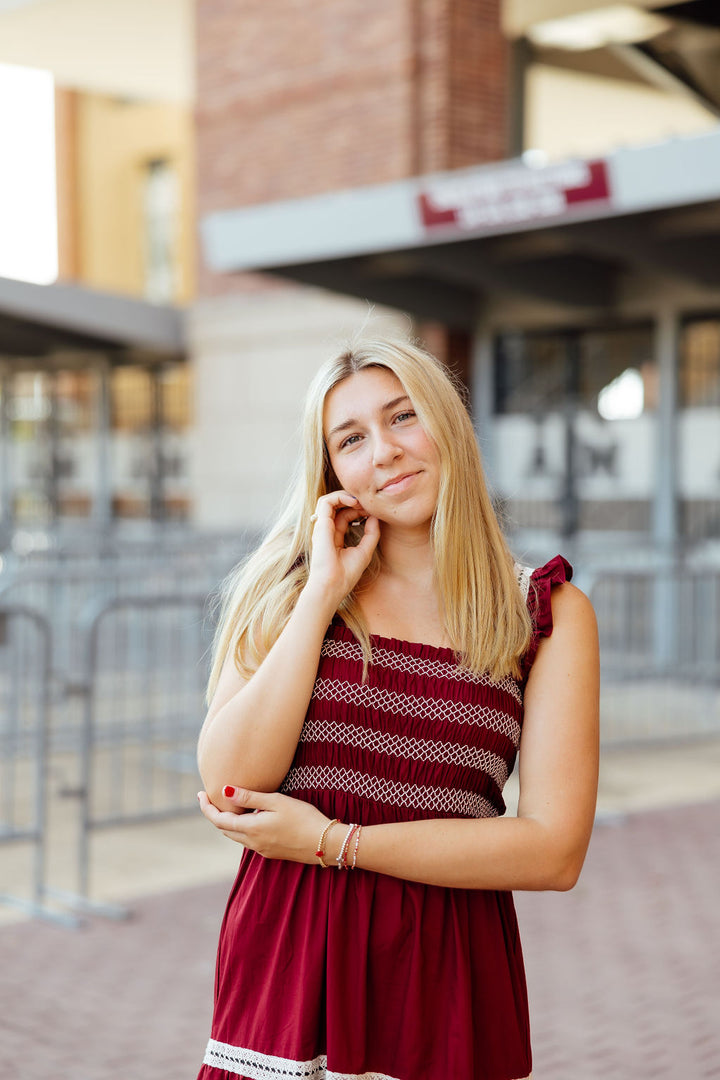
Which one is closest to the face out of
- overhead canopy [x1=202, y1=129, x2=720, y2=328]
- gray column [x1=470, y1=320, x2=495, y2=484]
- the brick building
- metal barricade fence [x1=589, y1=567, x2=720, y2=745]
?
metal barricade fence [x1=589, y1=567, x2=720, y2=745]

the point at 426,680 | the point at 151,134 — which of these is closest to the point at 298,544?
the point at 426,680

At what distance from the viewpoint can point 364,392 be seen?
219 centimetres

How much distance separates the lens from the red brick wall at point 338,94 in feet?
44.2

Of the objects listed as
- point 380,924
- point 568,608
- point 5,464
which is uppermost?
point 5,464

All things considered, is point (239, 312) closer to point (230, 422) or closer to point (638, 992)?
point (230, 422)

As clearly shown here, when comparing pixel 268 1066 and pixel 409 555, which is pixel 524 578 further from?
pixel 268 1066

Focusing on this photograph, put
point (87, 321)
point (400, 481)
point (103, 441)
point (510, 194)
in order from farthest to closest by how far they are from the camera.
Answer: point (103, 441) → point (87, 321) → point (510, 194) → point (400, 481)

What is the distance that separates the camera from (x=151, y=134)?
2705cm

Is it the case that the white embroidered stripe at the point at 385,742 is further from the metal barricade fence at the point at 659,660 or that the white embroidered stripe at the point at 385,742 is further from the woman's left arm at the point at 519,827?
the metal barricade fence at the point at 659,660

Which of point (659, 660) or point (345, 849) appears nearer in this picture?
point (345, 849)

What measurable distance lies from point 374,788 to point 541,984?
10.6ft

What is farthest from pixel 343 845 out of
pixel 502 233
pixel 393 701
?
pixel 502 233

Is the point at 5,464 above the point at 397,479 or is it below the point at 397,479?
above

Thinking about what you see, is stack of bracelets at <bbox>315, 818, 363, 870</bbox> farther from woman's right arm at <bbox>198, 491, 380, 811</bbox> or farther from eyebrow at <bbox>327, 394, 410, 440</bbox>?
eyebrow at <bbox>327, 394, 410, 440</bbox>
